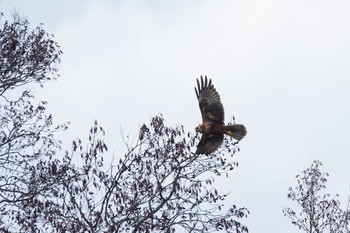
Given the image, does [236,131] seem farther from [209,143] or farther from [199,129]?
[199,129]

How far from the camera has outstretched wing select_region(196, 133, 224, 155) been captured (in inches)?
608

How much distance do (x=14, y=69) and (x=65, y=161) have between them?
2.19m

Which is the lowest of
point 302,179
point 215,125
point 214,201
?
point 214,201

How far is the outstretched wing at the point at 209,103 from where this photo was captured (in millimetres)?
16297

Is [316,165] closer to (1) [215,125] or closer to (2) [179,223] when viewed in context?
(1) [215,125]

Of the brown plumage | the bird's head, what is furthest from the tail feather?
the bird's head

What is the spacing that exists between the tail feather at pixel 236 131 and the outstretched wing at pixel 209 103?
413 mm

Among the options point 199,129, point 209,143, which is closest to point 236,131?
point 209,143

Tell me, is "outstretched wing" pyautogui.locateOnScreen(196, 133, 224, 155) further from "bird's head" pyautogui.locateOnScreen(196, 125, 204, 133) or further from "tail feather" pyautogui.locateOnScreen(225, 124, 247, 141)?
"tail feather" pyautogui.locateOnScreen(225, 124, 247, 141)

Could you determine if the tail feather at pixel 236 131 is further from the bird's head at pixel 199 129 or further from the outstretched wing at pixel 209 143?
the bird's head at pixel 199 129

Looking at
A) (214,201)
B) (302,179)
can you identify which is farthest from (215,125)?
(302,179)

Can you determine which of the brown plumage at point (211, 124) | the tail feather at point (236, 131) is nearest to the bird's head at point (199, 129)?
the brown plumage at point (211, 124)

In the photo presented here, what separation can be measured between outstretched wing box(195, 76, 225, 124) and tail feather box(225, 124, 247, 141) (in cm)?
41

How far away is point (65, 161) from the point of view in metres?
15.1
